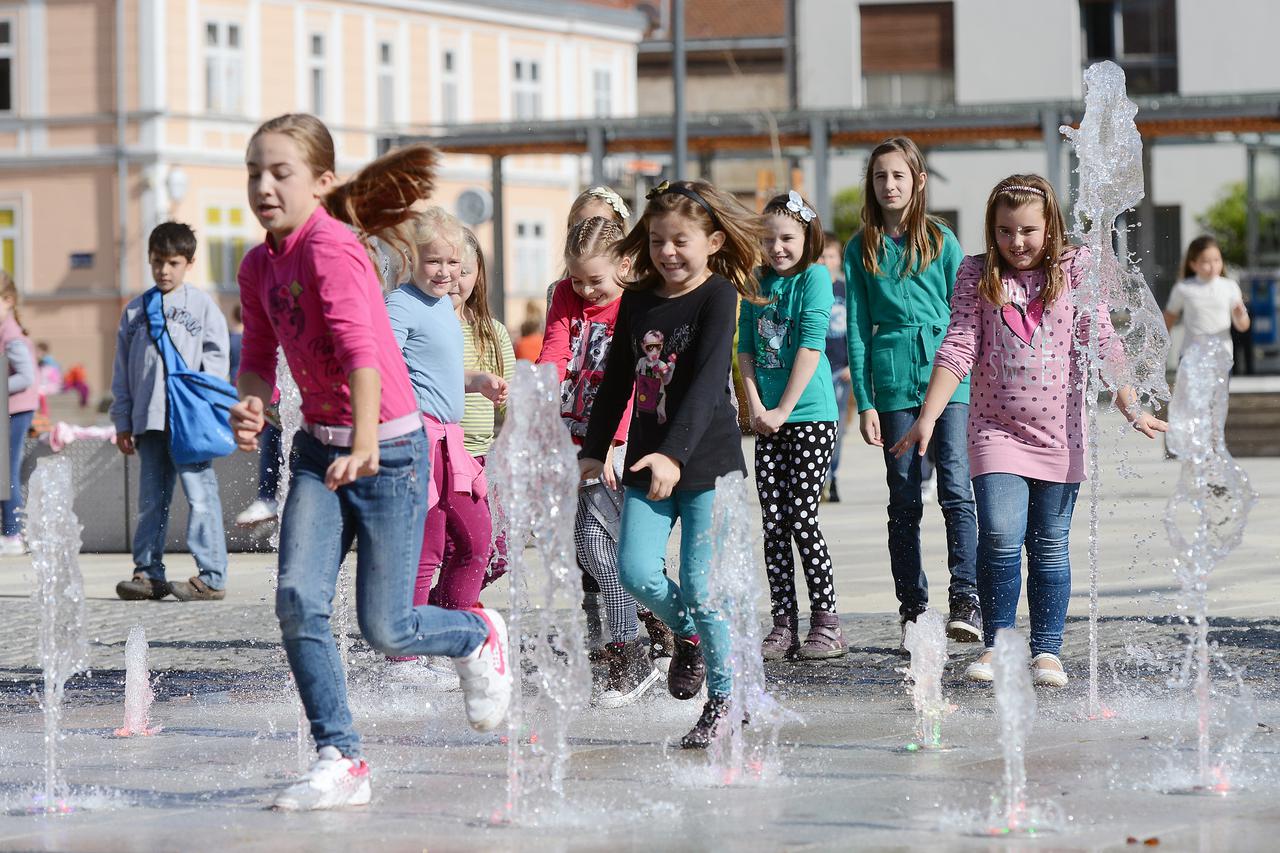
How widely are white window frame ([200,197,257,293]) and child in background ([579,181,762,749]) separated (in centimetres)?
4088

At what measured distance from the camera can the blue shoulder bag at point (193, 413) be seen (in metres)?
10.6

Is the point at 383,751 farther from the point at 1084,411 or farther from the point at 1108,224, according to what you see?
the point at 1108,224

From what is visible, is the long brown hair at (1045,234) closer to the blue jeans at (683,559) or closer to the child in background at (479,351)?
the blue jeans at (683,559)

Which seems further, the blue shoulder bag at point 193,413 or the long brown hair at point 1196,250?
the long brown hair at point 1196,250

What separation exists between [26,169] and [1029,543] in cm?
4306

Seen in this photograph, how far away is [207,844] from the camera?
5.05m

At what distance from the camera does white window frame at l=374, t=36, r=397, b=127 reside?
2013 inches

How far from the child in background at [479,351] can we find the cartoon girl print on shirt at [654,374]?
163 centimetres

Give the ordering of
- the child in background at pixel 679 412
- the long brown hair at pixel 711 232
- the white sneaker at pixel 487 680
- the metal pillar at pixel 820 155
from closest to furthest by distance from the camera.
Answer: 1. the white sneaker at pixel 487 680
2. the child in background at pixel 679 412
3. the long brown hair at pixel 711 232
4. the metal pillar at pixel 820 155

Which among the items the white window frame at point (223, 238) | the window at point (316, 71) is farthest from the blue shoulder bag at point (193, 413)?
the window at point (316, 71)

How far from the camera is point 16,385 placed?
42.6 ft

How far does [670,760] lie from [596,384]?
5.72ft

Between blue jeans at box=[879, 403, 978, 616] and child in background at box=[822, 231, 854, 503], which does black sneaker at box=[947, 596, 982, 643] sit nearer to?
blue jeans at box=[879, 403, 978, 616]

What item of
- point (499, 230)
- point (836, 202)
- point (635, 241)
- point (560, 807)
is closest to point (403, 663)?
point (635, 241)
